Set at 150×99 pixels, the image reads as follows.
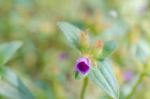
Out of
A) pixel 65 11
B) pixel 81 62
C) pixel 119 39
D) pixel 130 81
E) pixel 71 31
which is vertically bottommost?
pixel 81 62

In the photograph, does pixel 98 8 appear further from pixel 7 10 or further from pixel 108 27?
pixel 7 10

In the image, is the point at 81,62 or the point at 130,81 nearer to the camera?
the point at 81,62

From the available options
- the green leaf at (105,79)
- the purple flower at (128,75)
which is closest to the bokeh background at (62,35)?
the purple flower at (128,75)

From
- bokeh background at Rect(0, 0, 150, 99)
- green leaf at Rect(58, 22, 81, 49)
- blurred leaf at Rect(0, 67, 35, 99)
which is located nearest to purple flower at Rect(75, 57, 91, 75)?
green leaf at Rect(58, 22, 81, 49)

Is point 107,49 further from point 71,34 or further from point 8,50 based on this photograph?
point 8,50

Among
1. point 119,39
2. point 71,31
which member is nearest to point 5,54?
point 71,31

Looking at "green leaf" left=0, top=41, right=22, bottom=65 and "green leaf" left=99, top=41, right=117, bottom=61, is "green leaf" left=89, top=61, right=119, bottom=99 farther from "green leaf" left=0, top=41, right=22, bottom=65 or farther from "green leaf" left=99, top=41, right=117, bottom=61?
"green leaf" left=0, top=41, right=22, bottom=65
